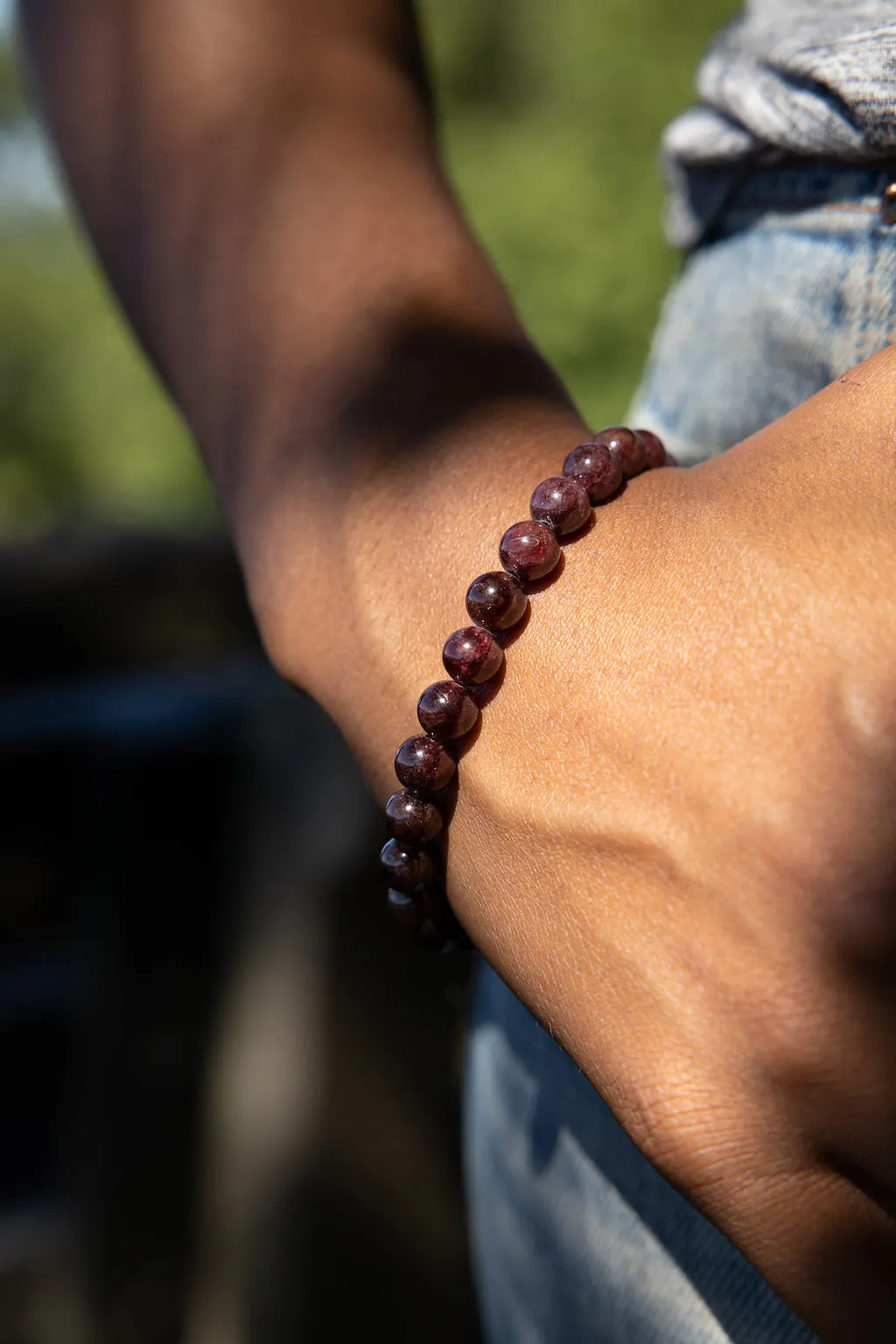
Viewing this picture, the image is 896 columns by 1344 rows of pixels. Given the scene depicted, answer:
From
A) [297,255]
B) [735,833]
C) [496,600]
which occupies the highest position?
[297,255]

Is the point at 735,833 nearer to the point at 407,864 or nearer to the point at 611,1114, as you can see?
the point at 407,864

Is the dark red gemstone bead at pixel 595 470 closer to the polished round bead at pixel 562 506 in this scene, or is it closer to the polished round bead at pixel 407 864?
the polished round bead at pixel 562 506

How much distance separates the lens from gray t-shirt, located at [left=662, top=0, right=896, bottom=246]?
0.82m

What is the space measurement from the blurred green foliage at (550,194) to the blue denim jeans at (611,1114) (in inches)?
93.4

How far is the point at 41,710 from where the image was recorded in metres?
2.88

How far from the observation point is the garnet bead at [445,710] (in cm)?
79

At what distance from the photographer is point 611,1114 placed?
101cm

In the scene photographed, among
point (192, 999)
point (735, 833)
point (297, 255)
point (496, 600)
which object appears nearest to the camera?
point (735, 833)

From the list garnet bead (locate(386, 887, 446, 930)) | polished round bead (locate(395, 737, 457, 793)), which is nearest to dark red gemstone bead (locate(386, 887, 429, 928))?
garnet bead (locate(386, 887, 446, 930))

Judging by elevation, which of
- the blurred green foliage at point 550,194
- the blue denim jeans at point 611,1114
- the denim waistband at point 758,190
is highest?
the blurred green foliage at point 550,194

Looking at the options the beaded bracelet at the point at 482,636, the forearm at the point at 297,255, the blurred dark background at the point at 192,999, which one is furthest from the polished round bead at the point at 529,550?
the blurred dark background at the point at 192,999

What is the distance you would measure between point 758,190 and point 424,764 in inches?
24.2

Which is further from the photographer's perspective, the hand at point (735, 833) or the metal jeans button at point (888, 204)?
the metal jeans button at point (888, 204)

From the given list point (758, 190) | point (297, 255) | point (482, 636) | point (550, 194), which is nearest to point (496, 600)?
point (482, 636)
